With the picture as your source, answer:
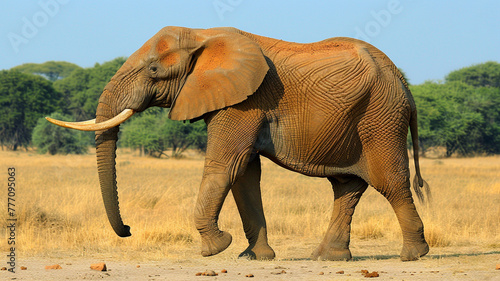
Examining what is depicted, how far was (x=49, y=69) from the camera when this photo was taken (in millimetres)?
96688

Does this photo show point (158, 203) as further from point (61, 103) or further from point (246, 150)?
point (61, 103)

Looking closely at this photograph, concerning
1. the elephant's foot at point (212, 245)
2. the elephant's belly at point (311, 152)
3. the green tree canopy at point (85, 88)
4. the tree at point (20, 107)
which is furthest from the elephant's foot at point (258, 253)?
the green tree canopy at point (85, 88)

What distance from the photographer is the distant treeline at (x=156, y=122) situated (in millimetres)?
46062

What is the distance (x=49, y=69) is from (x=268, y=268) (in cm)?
9313

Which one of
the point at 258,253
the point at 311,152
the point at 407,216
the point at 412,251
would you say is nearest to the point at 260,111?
the point at 311,152

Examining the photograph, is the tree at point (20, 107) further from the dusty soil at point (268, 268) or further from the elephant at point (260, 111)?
the elephant at point (260, 111)

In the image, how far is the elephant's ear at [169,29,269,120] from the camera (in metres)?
7.78

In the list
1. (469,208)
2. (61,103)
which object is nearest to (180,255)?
(469,208)

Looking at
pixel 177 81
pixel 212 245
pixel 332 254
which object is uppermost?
pixel 177 81

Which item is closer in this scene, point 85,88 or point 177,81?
point 177,81

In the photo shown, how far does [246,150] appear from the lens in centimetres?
776

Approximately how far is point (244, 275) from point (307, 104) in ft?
6.56

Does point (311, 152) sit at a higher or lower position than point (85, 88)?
lower

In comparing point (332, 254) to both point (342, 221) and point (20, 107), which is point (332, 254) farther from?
point (20, 107)
